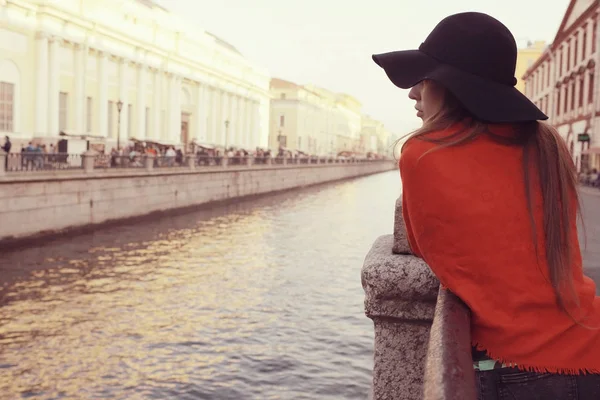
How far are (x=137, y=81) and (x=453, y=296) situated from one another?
1800 inches

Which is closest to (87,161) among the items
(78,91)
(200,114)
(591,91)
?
(78,91)

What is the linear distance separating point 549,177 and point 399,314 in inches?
48.9

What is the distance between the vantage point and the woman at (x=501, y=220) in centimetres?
161

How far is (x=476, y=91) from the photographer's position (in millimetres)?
1754

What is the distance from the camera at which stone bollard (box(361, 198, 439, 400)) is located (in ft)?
9.07

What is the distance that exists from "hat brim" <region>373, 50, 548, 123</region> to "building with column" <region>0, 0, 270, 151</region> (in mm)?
32327

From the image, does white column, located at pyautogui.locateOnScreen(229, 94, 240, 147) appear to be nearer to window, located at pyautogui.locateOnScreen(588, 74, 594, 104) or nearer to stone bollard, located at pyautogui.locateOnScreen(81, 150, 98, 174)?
window, located at pyautogui.locateOnScreen(588, 74, 594, 104)

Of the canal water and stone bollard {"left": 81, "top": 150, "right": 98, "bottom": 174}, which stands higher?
stone bollard {"left": 81, "top": 150, "right": 98, "bottom": 174}

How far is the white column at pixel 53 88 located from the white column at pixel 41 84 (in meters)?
0.43

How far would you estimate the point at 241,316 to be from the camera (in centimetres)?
1233

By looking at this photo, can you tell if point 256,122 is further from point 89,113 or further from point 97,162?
point 97,162

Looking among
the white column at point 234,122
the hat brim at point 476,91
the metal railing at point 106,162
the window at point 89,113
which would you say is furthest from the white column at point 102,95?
the hat brim at point 476,91

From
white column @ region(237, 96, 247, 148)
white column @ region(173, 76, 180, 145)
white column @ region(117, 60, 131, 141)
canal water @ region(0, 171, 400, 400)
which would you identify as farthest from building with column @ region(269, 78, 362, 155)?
canal water @ region(0, 171, 400, 400)

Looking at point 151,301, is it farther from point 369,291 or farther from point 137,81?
point 137,81
